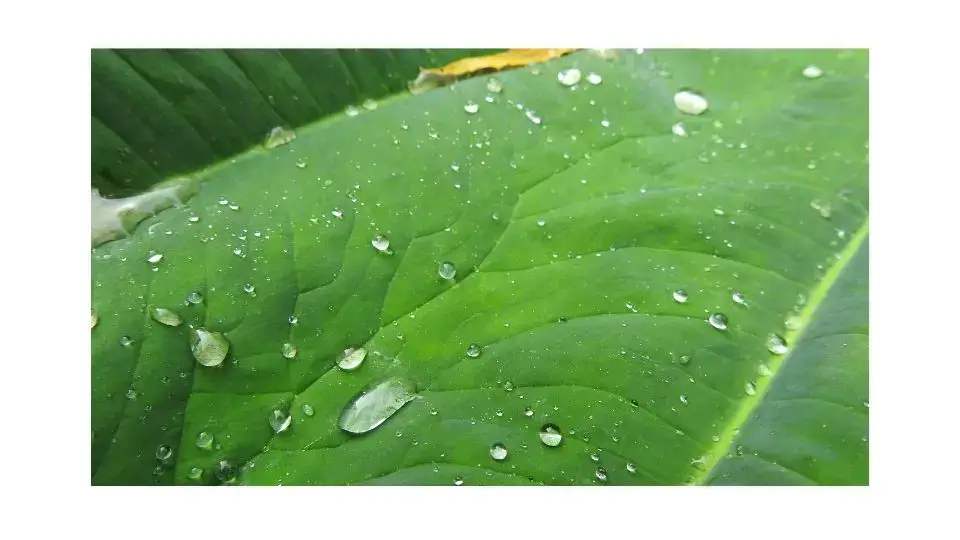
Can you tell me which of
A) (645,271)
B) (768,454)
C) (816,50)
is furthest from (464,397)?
(816,50)

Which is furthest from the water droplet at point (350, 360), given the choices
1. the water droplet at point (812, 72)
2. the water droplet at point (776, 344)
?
the water droplet at point (812, 72)

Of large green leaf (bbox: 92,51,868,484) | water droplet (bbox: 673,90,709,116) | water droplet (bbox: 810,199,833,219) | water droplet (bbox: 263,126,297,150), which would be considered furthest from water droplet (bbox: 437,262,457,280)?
water droplet (bbox: 810,199,833,219)

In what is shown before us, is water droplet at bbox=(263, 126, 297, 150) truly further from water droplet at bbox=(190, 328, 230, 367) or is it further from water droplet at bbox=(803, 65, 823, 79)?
water droplet at bbox=(803, 65, 823, 79)

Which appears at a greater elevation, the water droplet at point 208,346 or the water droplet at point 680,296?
the water droplet at point 680,296

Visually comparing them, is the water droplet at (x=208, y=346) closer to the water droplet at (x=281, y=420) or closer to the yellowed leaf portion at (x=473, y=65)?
the water droplet at (x=281, y=420)

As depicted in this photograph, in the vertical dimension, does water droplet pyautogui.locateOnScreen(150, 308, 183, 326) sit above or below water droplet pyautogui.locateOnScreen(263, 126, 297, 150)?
below

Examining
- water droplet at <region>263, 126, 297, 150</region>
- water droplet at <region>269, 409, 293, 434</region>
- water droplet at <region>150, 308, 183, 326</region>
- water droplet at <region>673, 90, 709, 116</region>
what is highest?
water droplet at <region>673, 90, 709, 116</region>

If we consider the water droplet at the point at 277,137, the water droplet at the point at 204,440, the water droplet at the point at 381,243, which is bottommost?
the water droplet at the point at 204,440

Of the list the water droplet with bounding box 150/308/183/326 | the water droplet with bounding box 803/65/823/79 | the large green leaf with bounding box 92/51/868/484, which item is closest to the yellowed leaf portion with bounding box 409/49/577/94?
the large green leaf with bounding box 92/51/868/484
